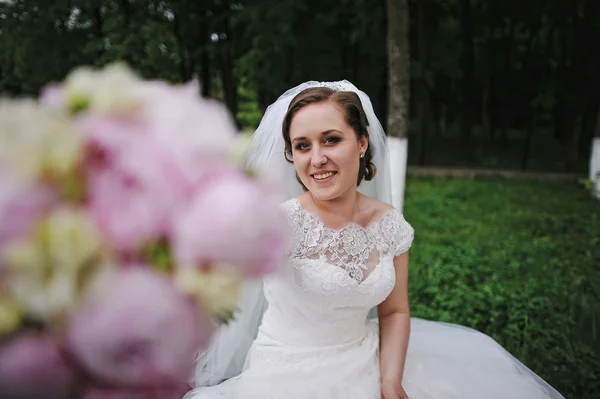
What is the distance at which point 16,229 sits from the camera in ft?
1.35

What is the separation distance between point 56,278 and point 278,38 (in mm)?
11480

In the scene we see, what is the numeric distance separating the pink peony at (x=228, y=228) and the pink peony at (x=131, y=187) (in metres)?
0.02

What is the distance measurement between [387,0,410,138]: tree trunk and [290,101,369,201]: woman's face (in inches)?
182

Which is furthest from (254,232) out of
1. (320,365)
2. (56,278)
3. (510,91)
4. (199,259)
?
(510,91)

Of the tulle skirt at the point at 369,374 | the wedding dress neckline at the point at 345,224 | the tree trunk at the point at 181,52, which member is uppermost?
the tree trunk at the point at 181,52

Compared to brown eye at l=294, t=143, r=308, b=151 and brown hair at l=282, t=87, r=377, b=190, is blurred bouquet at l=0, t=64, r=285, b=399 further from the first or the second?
brown hair at l=282, t=87, r=377, b=190

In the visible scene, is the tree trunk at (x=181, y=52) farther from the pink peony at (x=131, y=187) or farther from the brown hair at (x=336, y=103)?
the pink peony at (x=131, y=187)

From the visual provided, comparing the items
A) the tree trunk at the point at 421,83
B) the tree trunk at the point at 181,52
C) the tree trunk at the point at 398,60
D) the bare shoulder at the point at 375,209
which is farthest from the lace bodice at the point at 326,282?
the tree trunk at the point at 421,83

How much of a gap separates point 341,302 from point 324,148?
651mm

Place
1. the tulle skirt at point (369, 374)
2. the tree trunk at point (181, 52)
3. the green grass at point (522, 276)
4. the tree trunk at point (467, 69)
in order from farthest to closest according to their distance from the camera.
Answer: the tree trunk at point (467, 69)
the tree trunk at point (181, 52)
the green grass at point (522, 276)
the tulle skirt at point (369, 374)

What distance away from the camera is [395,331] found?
7.18 feet

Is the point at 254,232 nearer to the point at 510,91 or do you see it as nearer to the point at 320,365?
the point at 320,365

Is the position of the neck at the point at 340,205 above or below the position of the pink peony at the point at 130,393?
below

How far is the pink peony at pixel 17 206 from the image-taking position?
16.0 inches
